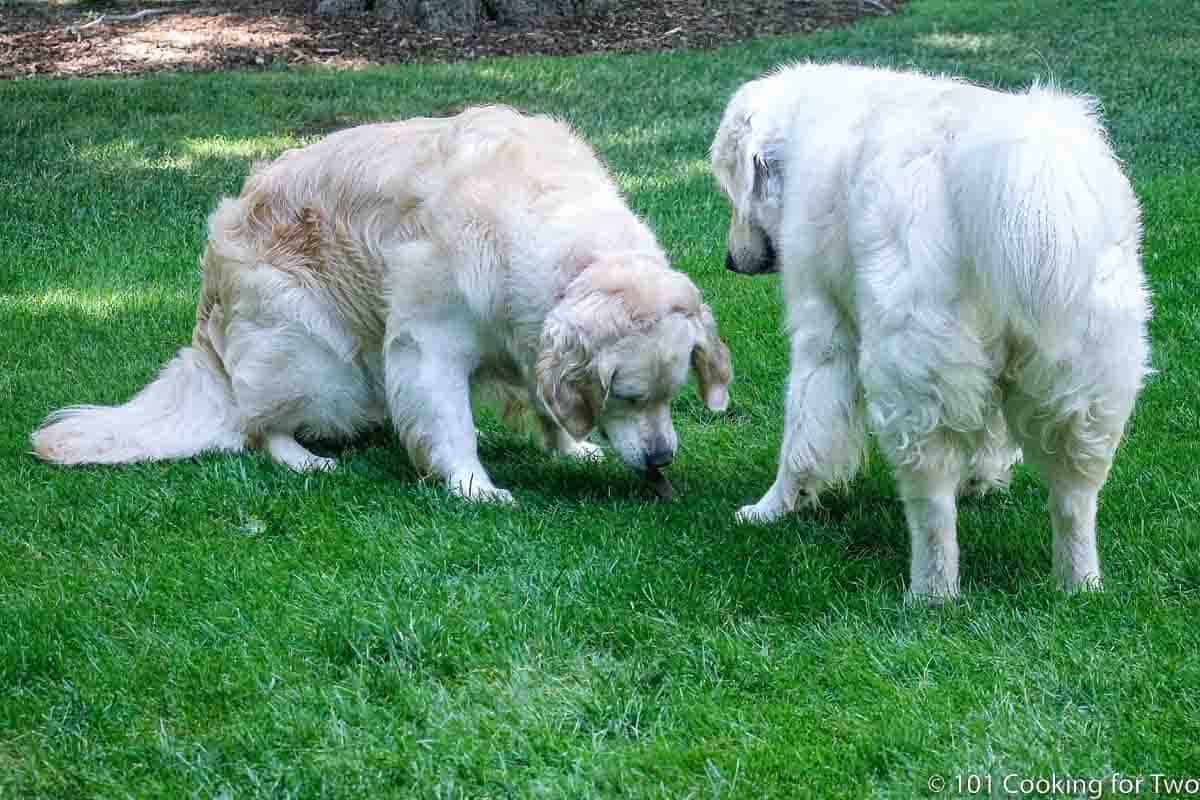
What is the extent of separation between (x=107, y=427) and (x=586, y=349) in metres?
2.22

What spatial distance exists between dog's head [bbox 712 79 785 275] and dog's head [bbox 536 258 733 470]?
0.35 meters

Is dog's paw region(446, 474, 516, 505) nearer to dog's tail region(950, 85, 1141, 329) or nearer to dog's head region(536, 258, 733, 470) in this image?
dog's head region(536, 258, 733, 470)

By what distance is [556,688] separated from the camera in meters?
3.79

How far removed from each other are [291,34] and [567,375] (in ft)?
35.4

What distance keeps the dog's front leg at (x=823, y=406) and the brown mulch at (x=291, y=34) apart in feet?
32.6

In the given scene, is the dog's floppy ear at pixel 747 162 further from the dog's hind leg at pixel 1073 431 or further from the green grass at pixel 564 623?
the dog's hind leg at pixel 1073 431

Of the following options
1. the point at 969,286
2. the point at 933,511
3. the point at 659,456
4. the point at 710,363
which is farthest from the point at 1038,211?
the point at 659,456

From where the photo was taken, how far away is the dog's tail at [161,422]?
5.77 metres

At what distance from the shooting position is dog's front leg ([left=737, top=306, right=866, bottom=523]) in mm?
4684

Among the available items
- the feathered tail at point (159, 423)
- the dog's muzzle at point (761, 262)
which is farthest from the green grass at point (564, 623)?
the dog's muzzle at point (761, 262)

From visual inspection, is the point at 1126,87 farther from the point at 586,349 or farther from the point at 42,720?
the point at 42,720

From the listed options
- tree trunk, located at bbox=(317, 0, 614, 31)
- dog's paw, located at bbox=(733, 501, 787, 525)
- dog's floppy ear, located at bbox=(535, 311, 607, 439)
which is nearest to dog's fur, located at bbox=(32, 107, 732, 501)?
dog's floppy ear, located at bbox=(535, 311, 607, 439)

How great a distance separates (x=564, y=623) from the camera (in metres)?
4.19

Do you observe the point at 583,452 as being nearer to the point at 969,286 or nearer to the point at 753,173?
the point at 753,173
